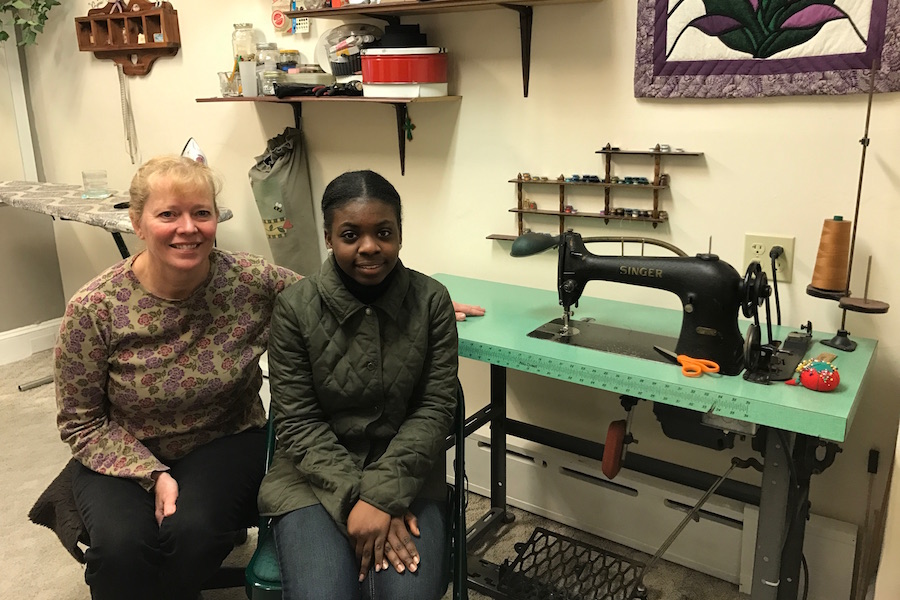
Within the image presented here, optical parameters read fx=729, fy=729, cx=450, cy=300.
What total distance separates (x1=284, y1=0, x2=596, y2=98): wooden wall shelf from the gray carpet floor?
130cm

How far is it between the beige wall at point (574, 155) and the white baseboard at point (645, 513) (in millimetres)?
88

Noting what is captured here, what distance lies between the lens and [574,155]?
2004 mm

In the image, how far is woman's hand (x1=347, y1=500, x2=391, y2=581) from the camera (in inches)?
52.8

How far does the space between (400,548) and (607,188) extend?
1093mm

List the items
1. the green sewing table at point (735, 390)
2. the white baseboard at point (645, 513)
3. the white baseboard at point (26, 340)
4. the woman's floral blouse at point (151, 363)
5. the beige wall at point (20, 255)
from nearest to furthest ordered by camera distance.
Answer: the green sewing table at point (735, 390) < the woman's floral blouse at point (151, 363) < the white baseboard at point (645, 513) < the beige wall at point (20, 255) < the white baseboard at point (26, 340)

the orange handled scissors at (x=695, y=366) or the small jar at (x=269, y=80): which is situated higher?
the small jar at (x=269, y=80)

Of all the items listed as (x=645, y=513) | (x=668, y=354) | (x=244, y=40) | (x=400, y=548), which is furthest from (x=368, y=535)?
(x=244, y=40)

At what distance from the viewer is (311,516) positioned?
1.38 metres

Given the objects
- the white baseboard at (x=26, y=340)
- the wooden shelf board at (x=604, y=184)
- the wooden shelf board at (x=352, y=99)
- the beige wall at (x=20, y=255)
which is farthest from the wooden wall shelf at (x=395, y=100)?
the white baseboard at (x=26, y=340)

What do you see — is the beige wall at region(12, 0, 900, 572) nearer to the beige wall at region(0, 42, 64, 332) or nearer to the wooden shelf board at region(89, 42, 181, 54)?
the wooden shelf board at region(89, 42, 181, 54)

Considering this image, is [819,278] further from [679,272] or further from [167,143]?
[167,143]

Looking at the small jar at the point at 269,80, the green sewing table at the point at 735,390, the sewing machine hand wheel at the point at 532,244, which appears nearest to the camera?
the green sewing table at the point at 735,390

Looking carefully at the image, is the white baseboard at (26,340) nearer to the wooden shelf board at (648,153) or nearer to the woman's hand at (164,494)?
the woman's hand at (164,494)

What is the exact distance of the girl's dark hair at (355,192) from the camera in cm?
140
